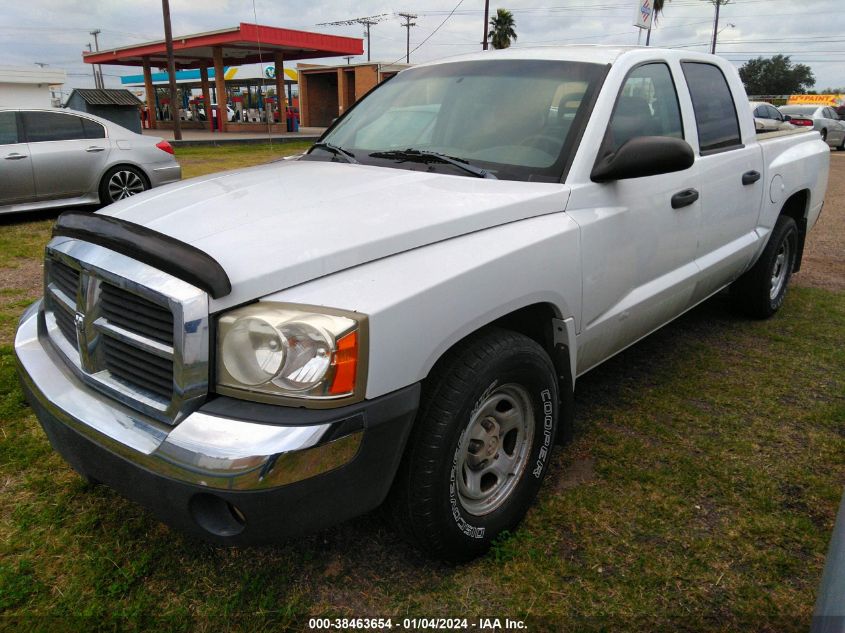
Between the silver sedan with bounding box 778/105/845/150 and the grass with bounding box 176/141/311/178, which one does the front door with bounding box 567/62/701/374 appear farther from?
the silver sedan with bounding box 778/105/845/150

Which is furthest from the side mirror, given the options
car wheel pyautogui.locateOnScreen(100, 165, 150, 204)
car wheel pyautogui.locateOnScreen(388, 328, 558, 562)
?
car wheel pyautogui.locateOnScreen(100, 165, 150, 204)

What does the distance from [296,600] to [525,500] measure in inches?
36.1

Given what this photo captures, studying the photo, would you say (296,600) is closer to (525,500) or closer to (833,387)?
(525,500)

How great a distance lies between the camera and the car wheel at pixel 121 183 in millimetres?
8852

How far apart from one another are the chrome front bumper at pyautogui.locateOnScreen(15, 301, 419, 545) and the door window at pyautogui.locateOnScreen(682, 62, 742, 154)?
2684 millimetres

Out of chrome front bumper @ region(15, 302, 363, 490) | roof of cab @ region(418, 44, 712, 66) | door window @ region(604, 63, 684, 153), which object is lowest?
chrome front bumper @ region(15, 302, 363, 490)

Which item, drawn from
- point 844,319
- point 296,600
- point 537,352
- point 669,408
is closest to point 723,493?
point 669,408

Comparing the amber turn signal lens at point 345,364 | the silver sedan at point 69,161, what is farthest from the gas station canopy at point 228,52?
the amber turn signal lens at point 345,364

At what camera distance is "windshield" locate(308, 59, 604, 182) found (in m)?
2.79

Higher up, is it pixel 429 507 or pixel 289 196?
pixel 289 196

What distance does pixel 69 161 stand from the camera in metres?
8.49

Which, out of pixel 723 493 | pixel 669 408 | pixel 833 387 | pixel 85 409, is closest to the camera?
pixel 85 409

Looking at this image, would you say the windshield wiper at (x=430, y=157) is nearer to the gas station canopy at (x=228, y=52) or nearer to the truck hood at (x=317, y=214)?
the truck hood at (x=317, y=214)

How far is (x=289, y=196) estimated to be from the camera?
7.95 feet
